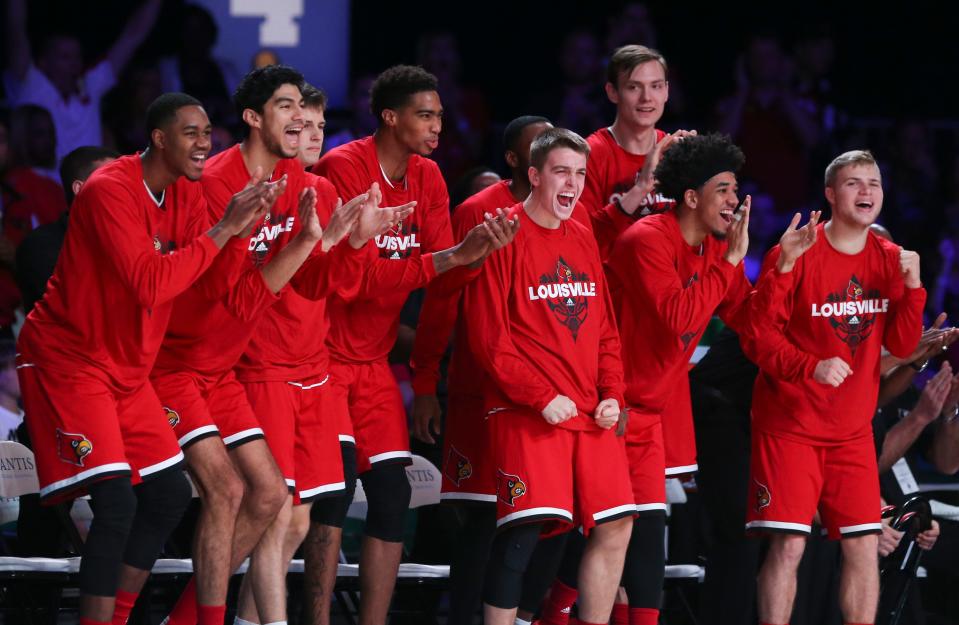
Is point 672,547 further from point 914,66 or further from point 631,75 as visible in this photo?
point 914,66

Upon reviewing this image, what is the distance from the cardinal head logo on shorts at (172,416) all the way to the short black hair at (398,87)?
1.58 m

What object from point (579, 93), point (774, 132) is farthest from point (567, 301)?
point (774, 132)

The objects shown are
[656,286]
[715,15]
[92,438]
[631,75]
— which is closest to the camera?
[92,438]

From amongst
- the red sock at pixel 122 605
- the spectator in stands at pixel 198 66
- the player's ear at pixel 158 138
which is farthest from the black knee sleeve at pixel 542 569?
the spectator in stands at pixel 198 66

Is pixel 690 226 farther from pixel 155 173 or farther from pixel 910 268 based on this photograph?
pixel 155 173

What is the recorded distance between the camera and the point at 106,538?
5.70 meters

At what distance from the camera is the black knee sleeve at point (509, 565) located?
6105 mm

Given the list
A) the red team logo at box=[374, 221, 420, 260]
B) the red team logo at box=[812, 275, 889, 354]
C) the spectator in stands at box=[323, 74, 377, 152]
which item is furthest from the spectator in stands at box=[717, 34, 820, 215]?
the red team logo at box=[374, 221, 420, 260]

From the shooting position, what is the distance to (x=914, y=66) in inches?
446

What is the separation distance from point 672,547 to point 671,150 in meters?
2.17

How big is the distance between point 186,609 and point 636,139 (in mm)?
2695

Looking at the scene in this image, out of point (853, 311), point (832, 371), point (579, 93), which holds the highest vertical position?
point (579, 93)

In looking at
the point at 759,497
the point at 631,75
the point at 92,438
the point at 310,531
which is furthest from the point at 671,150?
the point at 92,438

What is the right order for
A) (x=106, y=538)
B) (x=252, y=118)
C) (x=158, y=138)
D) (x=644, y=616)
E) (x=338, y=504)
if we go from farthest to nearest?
(x=338, y=504)
(x=644, y=616)
(x=252, y=118)
(x=158, y=138)
(x=106, y=538)
